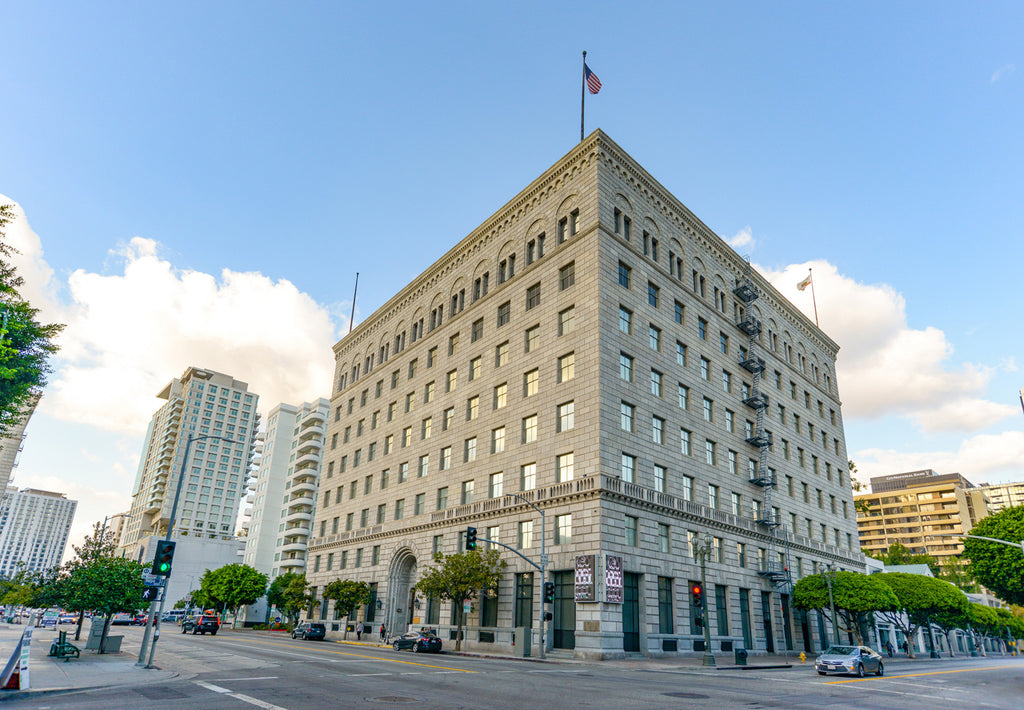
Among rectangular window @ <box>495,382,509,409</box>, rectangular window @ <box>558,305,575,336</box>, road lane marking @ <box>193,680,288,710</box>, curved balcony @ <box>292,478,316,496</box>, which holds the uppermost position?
rectangular window @ <box>558,305,575,336</box>

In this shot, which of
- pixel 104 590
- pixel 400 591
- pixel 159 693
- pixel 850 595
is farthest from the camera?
pixel 400 591

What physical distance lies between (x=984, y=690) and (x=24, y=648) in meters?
31.9

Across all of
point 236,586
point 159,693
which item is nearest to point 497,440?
point 159,693

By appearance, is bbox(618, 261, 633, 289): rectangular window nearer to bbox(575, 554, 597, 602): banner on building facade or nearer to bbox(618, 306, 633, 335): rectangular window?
bbox(618, 306, 633, 335): rectangular window

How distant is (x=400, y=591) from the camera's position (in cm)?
5309

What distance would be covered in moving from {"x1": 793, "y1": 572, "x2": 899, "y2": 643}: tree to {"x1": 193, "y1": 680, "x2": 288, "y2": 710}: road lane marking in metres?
43.8

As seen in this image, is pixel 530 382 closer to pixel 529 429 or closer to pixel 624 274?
pixel 529 429

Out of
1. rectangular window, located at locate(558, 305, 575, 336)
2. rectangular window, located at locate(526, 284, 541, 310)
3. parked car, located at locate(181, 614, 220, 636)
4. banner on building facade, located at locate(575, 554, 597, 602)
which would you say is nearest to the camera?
banner on building facade, located at locate(575, 554, 597, 602)

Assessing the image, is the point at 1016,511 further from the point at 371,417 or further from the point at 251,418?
the point at 251,418

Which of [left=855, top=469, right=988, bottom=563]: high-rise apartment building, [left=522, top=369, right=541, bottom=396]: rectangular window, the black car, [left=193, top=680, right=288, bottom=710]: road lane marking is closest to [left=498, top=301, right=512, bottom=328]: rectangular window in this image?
[left=522, top=369, right=541, bottom=396]: rectangular window

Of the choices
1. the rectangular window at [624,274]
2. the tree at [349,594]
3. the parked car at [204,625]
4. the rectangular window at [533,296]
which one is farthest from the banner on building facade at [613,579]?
the parked car at [204,625]

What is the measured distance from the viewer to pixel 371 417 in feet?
214

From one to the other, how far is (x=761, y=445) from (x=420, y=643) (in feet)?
103

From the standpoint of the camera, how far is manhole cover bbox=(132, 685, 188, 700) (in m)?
15.1
